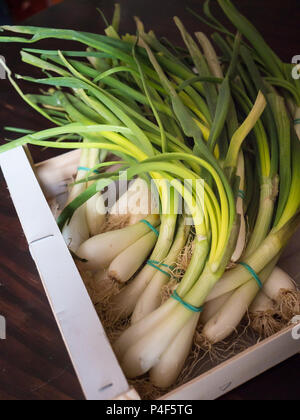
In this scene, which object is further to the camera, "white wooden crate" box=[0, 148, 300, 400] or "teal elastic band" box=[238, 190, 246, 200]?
"teal elastic band" box=[238, 190, 246, 200]

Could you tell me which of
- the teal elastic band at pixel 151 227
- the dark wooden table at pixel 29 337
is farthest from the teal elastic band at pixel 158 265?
the dark wooden table at pixel 29 337

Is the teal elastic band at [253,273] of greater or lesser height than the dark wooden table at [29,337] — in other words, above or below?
above

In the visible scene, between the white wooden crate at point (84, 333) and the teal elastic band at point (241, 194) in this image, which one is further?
the teal elastic band at point (241, 194)

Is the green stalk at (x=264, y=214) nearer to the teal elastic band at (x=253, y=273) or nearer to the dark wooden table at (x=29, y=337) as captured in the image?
the teal elastic band at (x=253, y=273)

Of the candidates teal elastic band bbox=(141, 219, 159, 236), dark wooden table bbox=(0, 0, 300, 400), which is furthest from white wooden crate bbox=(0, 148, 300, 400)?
teal elastic band bbox=(141, 219, 159, 236)

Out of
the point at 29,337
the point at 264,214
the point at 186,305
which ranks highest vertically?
the point at 264,214

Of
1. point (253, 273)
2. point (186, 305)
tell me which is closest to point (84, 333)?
point (186, 305)

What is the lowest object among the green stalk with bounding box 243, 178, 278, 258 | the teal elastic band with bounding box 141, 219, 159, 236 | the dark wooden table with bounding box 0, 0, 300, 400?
the dark wooden table with bounding box 0, 0, 300, 400

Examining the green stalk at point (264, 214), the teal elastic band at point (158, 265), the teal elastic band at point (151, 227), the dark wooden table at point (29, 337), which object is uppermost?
the green stalk at point (264, 214)

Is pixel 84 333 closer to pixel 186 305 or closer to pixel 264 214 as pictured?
pixel 186 305

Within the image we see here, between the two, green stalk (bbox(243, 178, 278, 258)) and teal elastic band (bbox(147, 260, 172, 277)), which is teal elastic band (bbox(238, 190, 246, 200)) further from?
teal elastic band (bbox(147, 260, 172, 277))

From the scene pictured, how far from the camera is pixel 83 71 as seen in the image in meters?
0.76

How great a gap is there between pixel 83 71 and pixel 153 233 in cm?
30

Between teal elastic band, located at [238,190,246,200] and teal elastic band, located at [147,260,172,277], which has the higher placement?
teal elastic band, located at [238,190,246,200]
